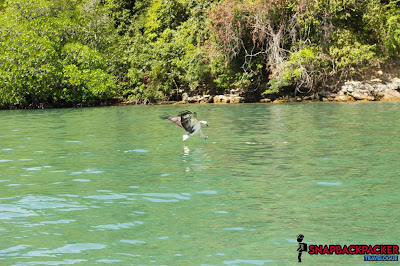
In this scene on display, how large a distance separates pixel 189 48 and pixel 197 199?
32.6m

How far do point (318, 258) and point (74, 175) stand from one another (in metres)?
5.54

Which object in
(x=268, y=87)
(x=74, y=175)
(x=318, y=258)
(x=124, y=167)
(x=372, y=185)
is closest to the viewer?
(x=318, y=258)

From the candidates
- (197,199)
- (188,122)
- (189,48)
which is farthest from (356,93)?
(197,199)

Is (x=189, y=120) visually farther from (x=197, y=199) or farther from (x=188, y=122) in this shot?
(x=197, y=199)

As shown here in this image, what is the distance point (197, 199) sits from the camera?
7320mm

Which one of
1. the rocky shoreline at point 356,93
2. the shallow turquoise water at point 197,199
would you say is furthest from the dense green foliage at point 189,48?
the shallow turquoise water at point 197,199

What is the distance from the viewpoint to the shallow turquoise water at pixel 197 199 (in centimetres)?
530

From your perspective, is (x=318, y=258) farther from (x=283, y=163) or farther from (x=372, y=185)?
(x=283, y=163)

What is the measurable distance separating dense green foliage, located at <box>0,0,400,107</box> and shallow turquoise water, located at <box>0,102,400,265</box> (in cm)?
1957

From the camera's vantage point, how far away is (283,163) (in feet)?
33.0

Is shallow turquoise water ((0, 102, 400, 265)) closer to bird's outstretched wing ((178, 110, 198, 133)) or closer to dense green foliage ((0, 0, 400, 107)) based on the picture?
bird's outstretched wing ((178, 110, 198, 133))

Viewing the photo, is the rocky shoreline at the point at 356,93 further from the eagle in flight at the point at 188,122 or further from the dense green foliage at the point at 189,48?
the eagle in flight at the point at 188,122

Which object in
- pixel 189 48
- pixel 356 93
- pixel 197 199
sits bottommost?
pixel 197 199

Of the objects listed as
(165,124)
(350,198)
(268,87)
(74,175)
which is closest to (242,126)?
(165,124)
